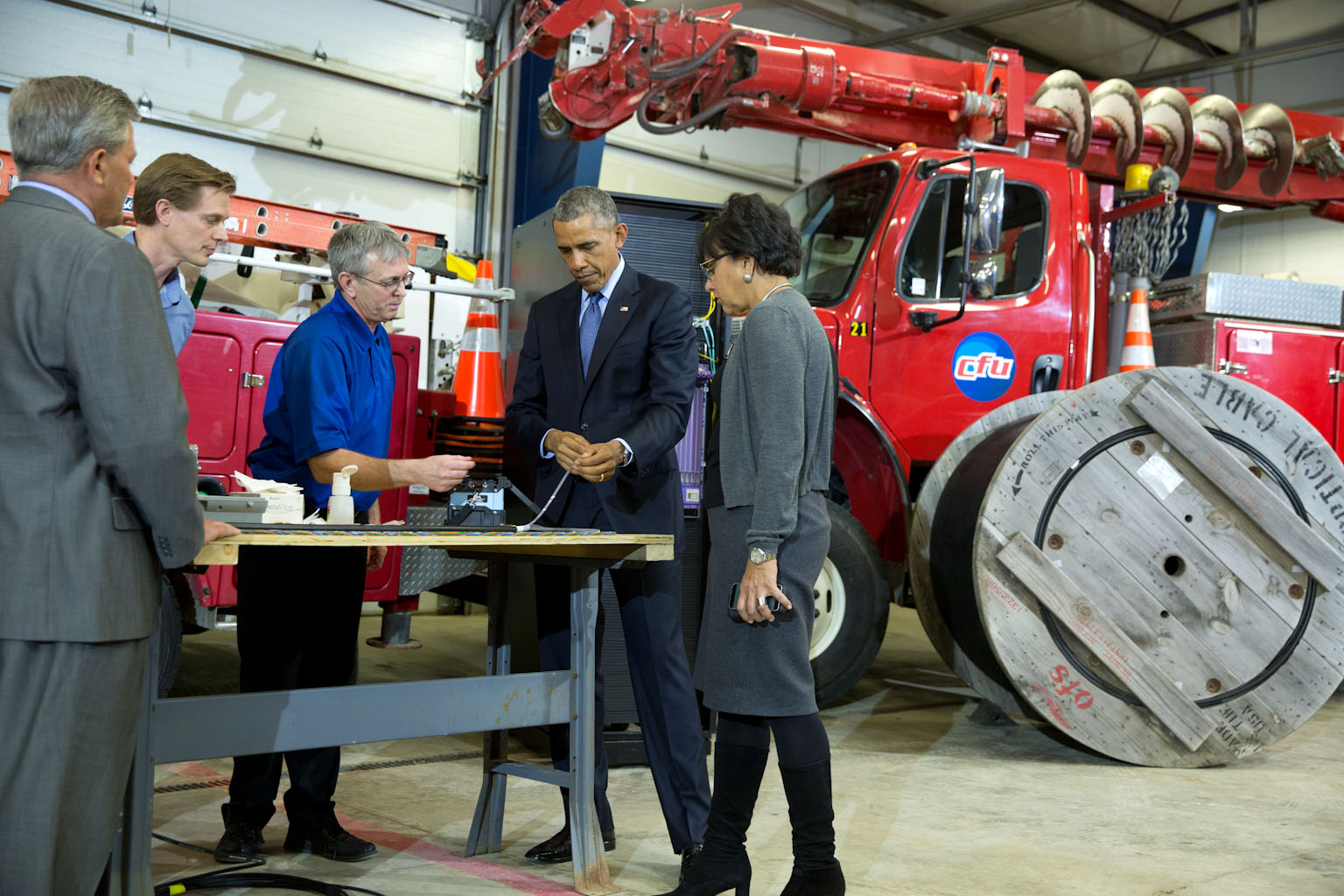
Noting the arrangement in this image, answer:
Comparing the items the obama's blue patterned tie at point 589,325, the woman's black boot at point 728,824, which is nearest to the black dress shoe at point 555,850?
the woman's black boot at point 728,824

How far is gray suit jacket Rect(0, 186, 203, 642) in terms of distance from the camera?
73.8 inches

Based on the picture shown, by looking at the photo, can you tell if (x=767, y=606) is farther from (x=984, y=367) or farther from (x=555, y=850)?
(x=984, y=367)

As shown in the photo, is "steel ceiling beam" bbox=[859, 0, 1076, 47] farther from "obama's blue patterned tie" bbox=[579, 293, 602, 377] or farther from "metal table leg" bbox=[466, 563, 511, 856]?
"metal table leg" bbox=[466, 563, 511, 856]

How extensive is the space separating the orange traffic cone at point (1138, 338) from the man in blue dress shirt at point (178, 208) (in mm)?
4366

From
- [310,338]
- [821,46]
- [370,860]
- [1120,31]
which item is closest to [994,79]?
[821,46]

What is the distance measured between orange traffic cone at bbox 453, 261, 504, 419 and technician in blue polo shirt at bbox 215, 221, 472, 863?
3778 millimetres

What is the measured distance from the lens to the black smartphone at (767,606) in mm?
2660

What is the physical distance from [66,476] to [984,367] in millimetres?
4373

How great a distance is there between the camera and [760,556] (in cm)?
264

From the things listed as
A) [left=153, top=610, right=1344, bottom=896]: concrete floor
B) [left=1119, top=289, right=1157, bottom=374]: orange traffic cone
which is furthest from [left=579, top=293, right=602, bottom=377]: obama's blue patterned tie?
[left=1119, top=289, right=1157, bottom=374]: orange traffic cone

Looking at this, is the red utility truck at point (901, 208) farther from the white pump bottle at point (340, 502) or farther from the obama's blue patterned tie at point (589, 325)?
the white pump bottle at point (340, 502)

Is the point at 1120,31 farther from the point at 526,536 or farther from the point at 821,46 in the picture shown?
the point at 526,536

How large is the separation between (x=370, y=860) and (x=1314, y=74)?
1409 cm

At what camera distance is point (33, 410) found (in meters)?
1.88
